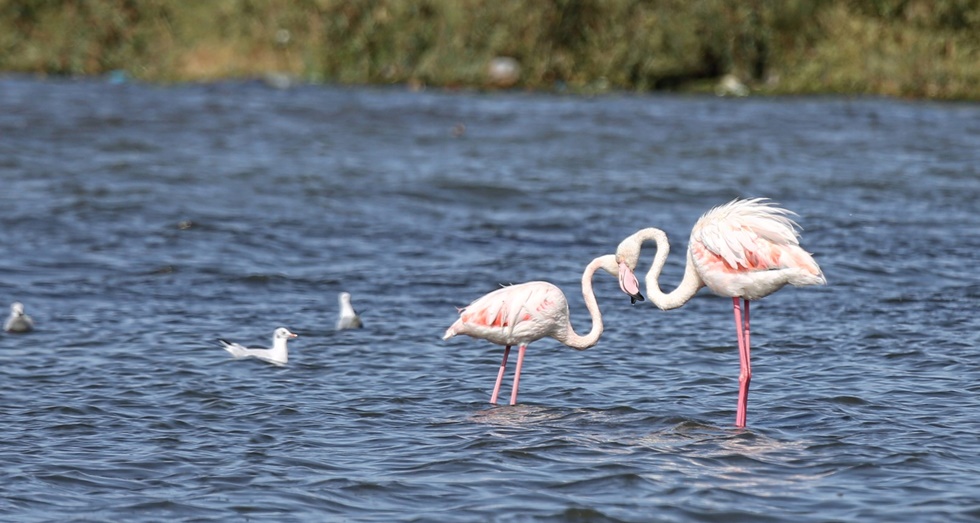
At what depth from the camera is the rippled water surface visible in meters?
6.64

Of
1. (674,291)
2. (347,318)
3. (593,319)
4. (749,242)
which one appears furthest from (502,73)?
(749,242)

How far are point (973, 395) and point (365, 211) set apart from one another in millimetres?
9584

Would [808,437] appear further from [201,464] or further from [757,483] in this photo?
[201,464]

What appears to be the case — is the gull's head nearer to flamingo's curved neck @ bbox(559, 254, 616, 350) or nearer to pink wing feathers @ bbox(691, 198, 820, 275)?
flamingo's curved neck @ bbox(559, 254, 616, 350)

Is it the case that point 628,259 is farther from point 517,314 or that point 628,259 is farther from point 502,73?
point 502,73

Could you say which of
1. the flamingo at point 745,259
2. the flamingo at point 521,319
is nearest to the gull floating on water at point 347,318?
the flamingo at point 521,319

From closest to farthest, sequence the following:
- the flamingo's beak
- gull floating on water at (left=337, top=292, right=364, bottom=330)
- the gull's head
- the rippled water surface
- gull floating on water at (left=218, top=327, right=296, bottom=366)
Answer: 1. the rippled water surface
2. the flamingo's beak
3. gull floating on water at (left=218, top=327, right=296, bottom=366)
4. the gull's head
5. gull floating on water at (left=337, top=292, right=364, bottom=330)

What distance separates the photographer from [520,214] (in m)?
16.6

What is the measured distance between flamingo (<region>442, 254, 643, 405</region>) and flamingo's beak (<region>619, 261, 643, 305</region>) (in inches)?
6.3

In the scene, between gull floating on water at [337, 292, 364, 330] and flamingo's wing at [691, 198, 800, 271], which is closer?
flamingo's wing at [691, 198, 800, 271]

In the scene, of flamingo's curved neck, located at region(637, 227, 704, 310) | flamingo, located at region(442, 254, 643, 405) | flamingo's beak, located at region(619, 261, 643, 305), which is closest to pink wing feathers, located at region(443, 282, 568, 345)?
flamingo, located at region(442, 254, 643, 405)

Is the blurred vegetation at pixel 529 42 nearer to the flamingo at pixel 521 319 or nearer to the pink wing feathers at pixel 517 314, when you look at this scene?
the flamingo at pixel 521 319

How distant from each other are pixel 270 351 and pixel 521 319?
206 centimetres

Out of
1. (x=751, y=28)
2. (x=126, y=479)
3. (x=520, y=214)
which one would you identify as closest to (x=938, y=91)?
(x=751, y=28)
